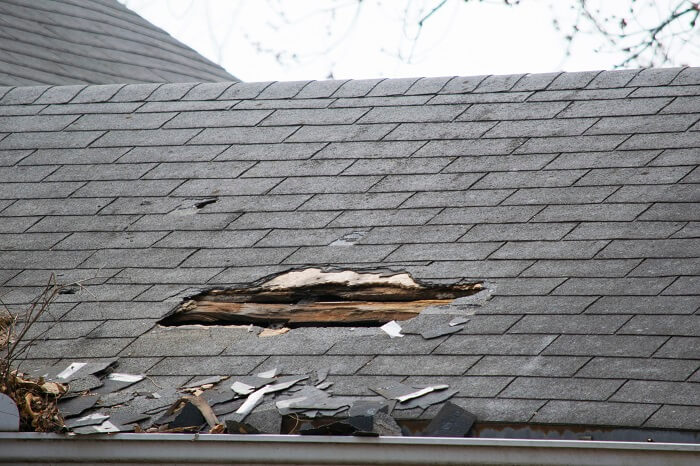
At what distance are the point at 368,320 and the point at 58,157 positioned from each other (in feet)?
9.79

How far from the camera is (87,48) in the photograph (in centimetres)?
1009

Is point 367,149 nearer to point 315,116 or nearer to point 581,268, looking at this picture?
point 315,116

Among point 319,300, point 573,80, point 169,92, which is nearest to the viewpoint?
point 319,300

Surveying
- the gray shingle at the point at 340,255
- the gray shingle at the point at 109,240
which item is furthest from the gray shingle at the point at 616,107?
the gray shingle at the point at 109,240

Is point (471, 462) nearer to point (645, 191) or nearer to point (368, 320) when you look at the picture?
point (368, 320)

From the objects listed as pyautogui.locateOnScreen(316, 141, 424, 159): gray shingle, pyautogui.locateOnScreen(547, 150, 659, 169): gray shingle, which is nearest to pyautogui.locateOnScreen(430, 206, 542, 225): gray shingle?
pyautogui.locateOnScreen(547, 150, 659, 169): gray shingle

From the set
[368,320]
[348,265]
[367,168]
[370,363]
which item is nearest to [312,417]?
[370,363]

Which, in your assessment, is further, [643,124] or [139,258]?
[643,124]

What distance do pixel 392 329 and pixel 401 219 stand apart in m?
1.00

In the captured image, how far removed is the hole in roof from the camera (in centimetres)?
451

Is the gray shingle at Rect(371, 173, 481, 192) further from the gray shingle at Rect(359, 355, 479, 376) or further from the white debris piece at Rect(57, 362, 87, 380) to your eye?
the white debris piece at Rect(57, 362, 87, 380)

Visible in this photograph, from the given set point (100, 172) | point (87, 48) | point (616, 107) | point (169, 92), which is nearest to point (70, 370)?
point (100, 172)

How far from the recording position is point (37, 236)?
5.44 meters

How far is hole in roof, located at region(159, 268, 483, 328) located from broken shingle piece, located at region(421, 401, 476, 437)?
34.6 inches
